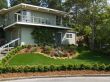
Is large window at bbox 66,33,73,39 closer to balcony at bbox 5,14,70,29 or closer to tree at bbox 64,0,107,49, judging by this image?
tree at bbox 64,0,107,49

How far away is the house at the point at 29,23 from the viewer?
3878 centimetres

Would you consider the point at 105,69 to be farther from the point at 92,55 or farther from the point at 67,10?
the point at 67,10

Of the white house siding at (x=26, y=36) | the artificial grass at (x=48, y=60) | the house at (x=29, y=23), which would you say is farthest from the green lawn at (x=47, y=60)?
the white house siding at (x=26, y=36)

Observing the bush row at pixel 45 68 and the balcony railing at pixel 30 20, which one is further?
the balcony railing at pixel 30 20

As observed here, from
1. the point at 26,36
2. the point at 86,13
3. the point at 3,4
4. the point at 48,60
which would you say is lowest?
the point at 48,60

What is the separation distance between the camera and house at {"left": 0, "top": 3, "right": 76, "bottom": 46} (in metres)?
38.8

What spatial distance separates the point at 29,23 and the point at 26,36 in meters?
1.99

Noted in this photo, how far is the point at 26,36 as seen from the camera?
3919 cm

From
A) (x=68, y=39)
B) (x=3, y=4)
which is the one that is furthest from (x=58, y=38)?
(x=3, y=4)

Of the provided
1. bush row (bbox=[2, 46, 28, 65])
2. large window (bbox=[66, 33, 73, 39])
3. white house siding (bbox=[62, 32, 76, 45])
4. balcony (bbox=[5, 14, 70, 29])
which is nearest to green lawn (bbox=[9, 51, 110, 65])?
bush row (bbox=[2, 46, 28, 65])

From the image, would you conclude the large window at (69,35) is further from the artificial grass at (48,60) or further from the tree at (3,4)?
the tree at (3,4)

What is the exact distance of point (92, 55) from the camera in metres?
36.0

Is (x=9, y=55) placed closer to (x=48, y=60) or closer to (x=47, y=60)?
(x=47, y=60)

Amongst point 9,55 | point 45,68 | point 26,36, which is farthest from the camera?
point 26,36
